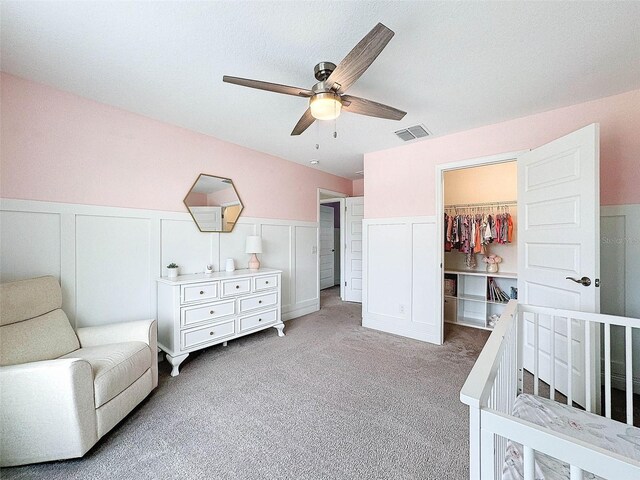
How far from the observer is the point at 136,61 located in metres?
1.78

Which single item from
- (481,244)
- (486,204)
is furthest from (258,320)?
(486,204)

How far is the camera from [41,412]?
4.58ft

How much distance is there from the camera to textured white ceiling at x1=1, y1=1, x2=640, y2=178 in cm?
139

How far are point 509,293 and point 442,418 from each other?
265 centimetres

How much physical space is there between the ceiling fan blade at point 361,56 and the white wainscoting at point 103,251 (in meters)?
2.22

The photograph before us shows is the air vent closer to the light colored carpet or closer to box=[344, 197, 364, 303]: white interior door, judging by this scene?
box=[344, 197, 364, 303]: white interior door

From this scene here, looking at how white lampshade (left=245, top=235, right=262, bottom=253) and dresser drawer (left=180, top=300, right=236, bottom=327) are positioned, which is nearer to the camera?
dresser drawer (left=180, top=300, right=236, bottom=327)

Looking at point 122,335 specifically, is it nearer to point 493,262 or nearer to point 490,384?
point 490,384

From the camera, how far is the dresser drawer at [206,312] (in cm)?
246

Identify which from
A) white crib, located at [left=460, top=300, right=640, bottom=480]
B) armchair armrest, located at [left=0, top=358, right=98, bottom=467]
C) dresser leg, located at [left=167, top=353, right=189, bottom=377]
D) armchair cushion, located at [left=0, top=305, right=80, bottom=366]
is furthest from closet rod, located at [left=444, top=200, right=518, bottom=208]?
armchair cushion, located at [left=0, top=305, right=80, bottom=366]

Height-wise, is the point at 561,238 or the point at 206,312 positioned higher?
the point at 561,238

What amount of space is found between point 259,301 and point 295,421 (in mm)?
1506

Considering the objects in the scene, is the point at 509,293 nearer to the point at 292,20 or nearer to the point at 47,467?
the point at 292,20

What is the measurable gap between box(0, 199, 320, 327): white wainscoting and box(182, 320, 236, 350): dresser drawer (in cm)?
51
